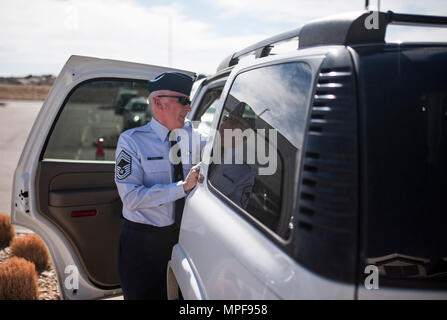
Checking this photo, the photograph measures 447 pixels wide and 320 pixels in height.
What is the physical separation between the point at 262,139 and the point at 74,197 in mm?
1889

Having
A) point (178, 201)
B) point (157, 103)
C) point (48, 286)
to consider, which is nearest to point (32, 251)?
point (48, 286)

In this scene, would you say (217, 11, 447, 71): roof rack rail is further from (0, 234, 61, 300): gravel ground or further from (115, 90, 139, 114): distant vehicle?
(0, 234, 61, 300): gravel ground

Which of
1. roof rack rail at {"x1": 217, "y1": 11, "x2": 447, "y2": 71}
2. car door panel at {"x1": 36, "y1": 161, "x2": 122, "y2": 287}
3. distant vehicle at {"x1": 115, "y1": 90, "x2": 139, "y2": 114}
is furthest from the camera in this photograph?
distant vehicle at {"x1": 115, "y1": 90, "x2": 139, "y2": 114}

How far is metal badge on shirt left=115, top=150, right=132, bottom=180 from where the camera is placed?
211cm

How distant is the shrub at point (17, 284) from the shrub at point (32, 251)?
80cm

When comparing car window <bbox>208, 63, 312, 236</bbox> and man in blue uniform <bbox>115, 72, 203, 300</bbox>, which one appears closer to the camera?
car window <bbox>208, 63, 312, 236</bbox>

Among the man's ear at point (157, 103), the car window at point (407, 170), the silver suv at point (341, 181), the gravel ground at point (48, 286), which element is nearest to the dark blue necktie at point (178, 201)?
the man's ear at point (157, 103)

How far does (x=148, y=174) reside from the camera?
2203 millimetres

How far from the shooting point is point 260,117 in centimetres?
161

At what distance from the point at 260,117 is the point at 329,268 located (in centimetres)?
81

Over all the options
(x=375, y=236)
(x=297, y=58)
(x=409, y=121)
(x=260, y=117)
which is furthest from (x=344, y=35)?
(x=375, y=236)

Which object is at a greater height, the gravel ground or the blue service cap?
the blue service cap

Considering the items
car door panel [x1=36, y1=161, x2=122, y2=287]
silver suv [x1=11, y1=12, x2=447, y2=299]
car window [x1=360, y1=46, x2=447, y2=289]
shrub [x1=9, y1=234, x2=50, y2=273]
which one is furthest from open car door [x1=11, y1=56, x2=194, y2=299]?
car window [x1=360, y1=46, x2=447, y2=289]

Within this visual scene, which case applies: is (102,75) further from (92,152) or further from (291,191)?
(92,152)
